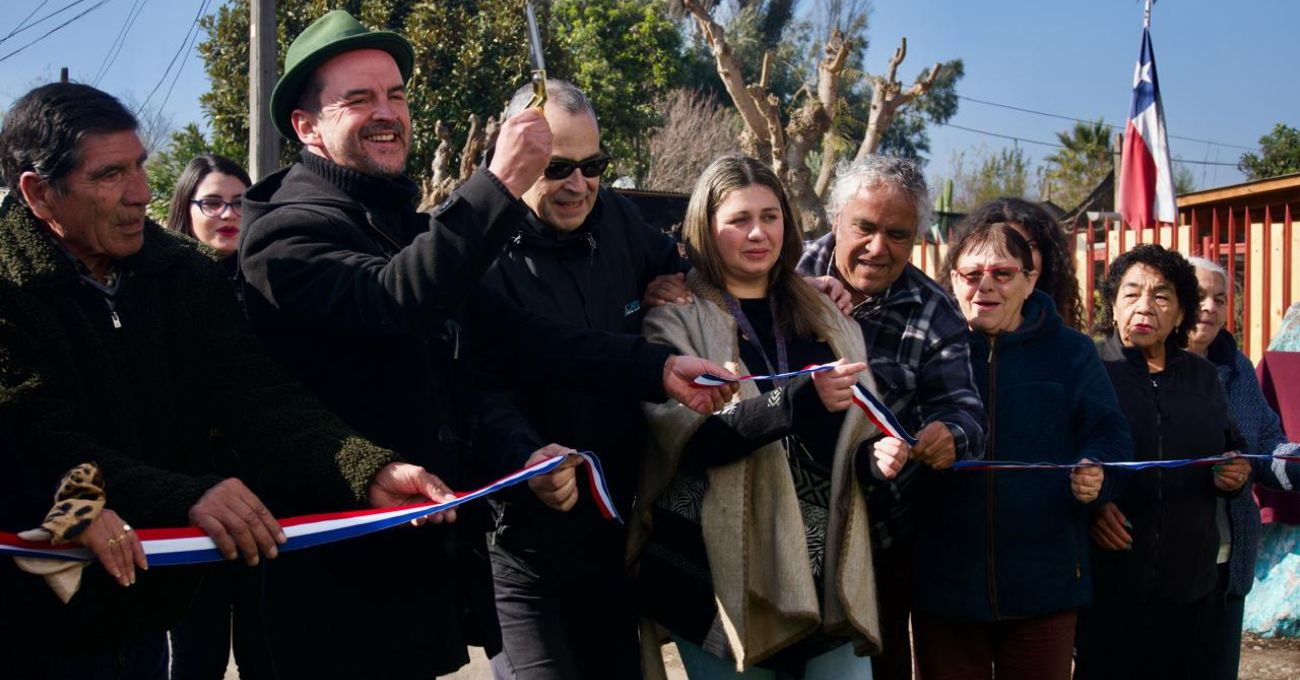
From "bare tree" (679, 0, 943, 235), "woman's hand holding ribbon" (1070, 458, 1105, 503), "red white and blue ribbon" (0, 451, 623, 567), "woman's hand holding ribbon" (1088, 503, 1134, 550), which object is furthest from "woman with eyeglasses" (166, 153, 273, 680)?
"bare tree" (679, 0, 943, 235)

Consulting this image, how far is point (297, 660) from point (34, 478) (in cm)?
70

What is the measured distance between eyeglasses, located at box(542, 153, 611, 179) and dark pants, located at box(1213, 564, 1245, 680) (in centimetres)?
251

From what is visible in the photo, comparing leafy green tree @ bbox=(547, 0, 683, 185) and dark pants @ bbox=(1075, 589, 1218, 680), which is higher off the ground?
leafy green tree @ bbox=(547, 0, 683, 185)

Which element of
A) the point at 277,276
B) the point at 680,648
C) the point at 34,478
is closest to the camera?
the point at 34,478

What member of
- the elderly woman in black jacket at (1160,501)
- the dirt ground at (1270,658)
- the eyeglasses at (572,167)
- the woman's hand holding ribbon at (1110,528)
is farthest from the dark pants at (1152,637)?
the eyeglasses at (572,167)

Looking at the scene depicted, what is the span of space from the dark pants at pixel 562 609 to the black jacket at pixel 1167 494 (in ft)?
5.60

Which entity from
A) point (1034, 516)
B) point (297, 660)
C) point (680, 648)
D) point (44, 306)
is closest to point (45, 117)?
point (44, 306)

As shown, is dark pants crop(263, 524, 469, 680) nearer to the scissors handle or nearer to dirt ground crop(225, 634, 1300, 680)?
the scissors handle

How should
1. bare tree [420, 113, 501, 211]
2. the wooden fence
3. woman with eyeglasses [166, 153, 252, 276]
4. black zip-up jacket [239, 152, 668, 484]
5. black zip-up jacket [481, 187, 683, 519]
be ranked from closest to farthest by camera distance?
1. black zip-up jacket [239, 152, 668, 484]
2. black zip-up jacket [481, 187, 683, 519]
3. woman with eyeglasses [166, 153, 252, 276]
4. the wooden fence
5. bare tree [420, 113, 501, 211]

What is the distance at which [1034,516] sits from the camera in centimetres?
353

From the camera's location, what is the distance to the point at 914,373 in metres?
3.42

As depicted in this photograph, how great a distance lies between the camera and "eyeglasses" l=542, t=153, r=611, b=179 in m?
3.20

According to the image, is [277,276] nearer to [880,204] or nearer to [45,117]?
[45,117]

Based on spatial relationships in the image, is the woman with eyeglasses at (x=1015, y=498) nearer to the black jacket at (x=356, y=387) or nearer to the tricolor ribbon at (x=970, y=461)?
the tricolor ribbon at (x=970, y=461)
